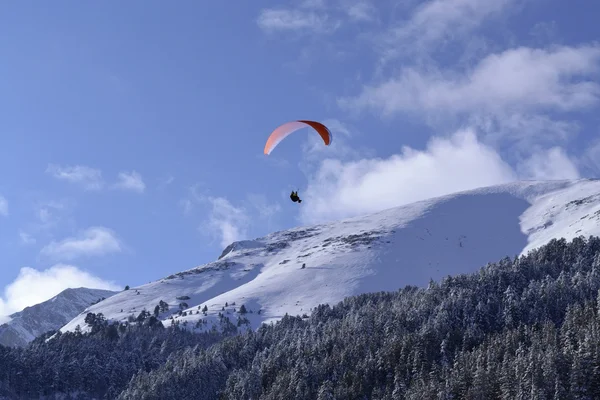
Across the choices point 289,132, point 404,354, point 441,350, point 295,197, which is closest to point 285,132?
point 289,132

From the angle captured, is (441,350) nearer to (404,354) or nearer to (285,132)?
(404,354)

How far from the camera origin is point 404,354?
416ft

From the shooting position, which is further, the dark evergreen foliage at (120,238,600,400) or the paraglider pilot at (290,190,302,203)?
the dark evergreen foliage at (120,238,600,400)

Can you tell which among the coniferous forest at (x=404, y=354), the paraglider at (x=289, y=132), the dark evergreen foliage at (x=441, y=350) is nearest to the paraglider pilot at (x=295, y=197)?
the paraglider at (x=289, y=132)

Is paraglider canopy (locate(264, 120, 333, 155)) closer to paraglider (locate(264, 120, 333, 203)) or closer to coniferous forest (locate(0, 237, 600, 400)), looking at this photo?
paraglider (locate(264, 120, 333, 203))

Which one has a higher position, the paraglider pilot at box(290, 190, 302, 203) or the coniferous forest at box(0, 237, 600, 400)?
the paraglider pilot at box(290, 190, 302, 203)

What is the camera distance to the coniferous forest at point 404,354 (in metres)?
102

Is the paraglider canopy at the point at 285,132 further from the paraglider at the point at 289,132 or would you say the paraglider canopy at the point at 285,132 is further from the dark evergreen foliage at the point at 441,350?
the dark evergreen foliage at the point at 441,350

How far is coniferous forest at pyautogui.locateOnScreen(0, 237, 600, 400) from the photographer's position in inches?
4023

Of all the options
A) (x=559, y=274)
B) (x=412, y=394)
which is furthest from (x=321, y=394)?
(x=559, y=274)

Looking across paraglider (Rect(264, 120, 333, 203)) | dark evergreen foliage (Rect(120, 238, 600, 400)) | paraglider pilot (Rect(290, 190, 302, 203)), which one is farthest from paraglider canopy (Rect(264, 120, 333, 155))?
dark evergreen foliage (Rect(120, 238, 600, 400))

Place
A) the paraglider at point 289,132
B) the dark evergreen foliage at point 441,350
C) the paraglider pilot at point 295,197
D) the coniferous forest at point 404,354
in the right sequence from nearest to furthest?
1. the paraglider pilot at point 295,197
2. the paraglider at point 289,132
3. the dark evergreen foliage at point 441,350
4. the coniferous forest at point 404,354

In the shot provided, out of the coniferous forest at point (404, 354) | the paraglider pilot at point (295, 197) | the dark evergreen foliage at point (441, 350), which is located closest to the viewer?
Result: the paraglider pilot at point (295, 197)

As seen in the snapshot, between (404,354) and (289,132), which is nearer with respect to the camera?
(289,132)
